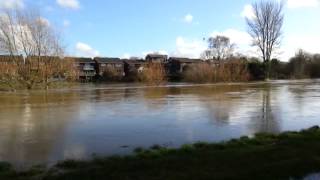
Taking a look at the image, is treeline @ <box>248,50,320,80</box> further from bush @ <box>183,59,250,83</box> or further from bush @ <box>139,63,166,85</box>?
bush @ <box>139,63,166,85</box>

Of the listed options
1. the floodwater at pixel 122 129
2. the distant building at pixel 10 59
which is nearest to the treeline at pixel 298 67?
the distant building at pixel 10 59

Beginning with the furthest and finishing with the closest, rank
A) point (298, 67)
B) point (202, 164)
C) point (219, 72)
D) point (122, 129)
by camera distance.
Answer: point (298, 67)
point (219, 72)
point (122, 129)
point (202, 164)

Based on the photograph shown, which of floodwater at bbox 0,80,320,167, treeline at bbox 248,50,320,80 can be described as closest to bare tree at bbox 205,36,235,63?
treeline at bbox 248,50,320,80

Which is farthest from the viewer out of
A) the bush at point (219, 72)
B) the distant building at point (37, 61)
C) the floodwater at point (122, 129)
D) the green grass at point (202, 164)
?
the bush at point (219, 72)

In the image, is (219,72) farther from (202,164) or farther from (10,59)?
(202,164)

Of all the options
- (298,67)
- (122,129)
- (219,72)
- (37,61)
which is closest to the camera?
(122,129)

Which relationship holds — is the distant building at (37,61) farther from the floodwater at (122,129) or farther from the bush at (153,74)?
the floodwater at (122,129)

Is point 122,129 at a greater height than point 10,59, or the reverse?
point 10,59

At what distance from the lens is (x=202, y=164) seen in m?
8.48

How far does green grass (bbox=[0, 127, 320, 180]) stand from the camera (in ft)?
25.1

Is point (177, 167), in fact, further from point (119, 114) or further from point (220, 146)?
point (119, 114)

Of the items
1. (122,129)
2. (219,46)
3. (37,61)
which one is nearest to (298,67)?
(219,46)

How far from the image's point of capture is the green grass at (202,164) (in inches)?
301

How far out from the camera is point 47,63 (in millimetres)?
55438
